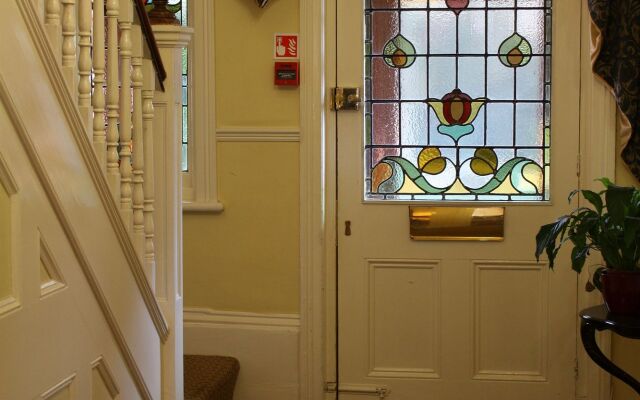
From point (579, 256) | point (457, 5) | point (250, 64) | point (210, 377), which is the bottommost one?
point (210, 377)

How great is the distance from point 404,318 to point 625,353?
915 mm

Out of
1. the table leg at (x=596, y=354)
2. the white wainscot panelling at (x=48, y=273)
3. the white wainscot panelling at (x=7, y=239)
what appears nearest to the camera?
the white wainscot panelling at (x=7, y=239)

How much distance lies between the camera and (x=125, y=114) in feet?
7.69

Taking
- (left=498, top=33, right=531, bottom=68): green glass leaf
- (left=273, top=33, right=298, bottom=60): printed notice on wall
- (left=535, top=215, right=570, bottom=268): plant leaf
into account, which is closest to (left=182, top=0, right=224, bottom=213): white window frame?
(left=273, top=33, right=298, bottom=60): printed notice on wall

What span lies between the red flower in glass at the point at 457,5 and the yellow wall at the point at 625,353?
0.89 m

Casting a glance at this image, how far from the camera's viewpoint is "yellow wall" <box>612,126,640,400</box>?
3.64m

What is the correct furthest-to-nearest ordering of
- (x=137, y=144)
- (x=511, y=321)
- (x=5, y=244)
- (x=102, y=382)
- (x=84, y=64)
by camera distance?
(x=511, y=321) < (x=137, y=144) < (x=102, y=382) < (x=84, y=64) < (x=5, y=244)

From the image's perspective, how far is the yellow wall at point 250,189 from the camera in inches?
146

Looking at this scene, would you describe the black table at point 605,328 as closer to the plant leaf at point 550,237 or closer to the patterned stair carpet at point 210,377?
the plant leaf at point 550,237

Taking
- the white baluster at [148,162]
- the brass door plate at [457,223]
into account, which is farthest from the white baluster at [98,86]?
the brass door plate at [457,223]

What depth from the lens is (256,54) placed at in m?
3.72

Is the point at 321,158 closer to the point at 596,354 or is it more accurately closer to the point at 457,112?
the point at 457,112

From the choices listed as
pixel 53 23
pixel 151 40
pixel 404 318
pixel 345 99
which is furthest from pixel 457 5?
pixel 53 23

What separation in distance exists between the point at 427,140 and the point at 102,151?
1.87 metres
